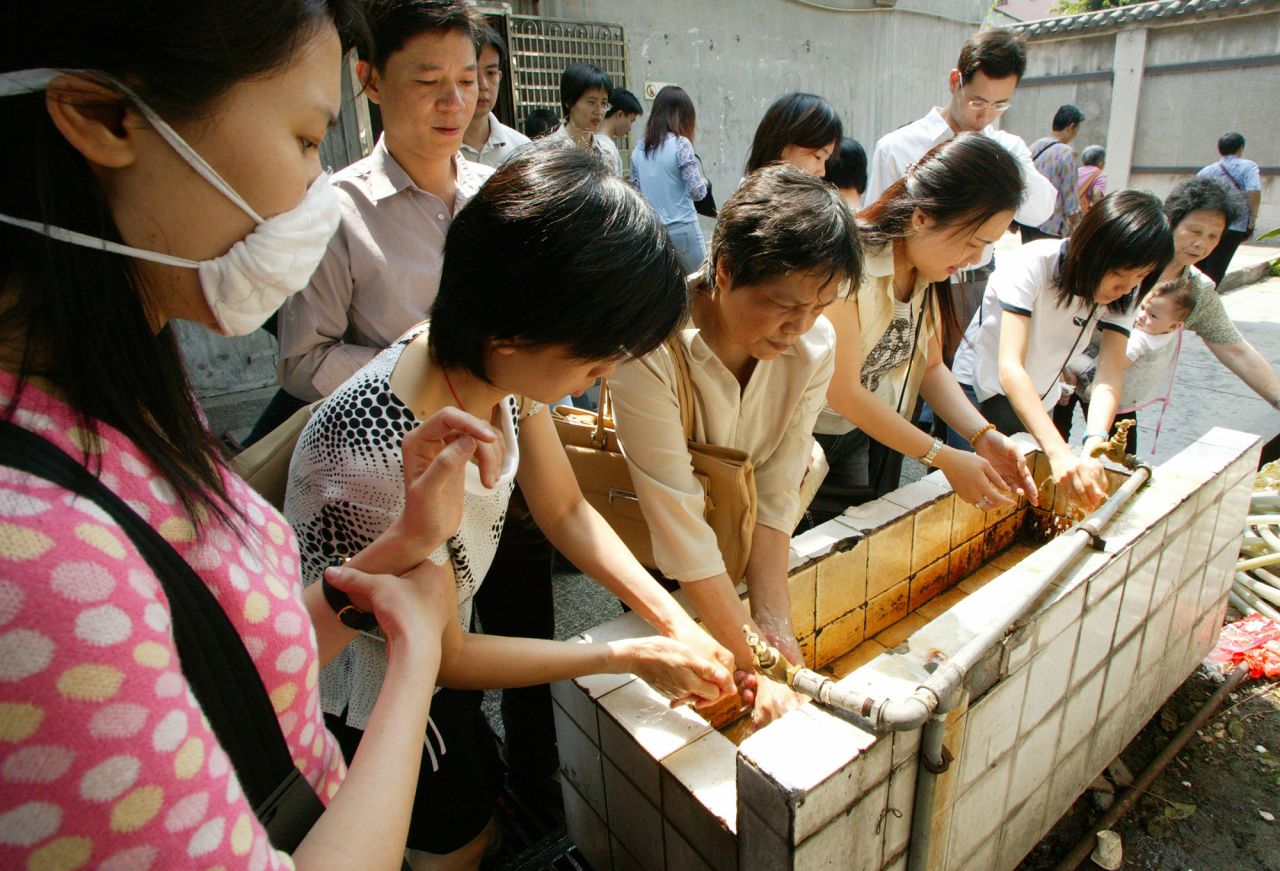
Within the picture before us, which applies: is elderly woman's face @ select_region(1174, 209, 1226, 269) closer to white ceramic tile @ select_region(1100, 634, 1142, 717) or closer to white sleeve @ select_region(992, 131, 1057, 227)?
white sleeve @ select_region(992, 131, 1057, 227)

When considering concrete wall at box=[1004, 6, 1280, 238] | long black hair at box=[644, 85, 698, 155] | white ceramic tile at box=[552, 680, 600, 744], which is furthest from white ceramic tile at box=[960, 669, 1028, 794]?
concrete wall at box=[1004, 6, 1280, 238]

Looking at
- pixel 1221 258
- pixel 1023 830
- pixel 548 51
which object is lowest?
pixel 1023 830

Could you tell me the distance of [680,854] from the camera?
1441 millimetres

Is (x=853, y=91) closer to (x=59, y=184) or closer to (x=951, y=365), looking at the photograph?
(x=951, y=365)

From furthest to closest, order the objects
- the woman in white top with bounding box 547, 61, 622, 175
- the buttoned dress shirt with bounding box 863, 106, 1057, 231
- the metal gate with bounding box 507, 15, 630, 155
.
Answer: the metal gate with bounding box 507, 15, 630, 155 < the woman in white top with bounding box 547, 61, 622, 175 < the buttoned dress shirt with bounding box 863, 106, 1057, 231

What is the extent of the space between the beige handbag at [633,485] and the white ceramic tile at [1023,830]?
0.84 m

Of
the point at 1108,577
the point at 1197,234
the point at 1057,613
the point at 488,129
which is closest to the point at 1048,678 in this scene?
the point at 1057,613

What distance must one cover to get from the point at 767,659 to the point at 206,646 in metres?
1.20

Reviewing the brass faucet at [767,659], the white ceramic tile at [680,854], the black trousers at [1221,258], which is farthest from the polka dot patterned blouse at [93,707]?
the black trousers at [1221,258]

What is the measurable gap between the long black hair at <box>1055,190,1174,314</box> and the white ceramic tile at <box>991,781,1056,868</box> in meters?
1.79

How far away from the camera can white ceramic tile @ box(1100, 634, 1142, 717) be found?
2.02 meters

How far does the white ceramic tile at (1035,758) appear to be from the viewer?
1.75 meters

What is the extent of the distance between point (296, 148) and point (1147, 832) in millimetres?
2588

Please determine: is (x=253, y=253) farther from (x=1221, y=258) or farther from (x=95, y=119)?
(x=1221, y=258)
